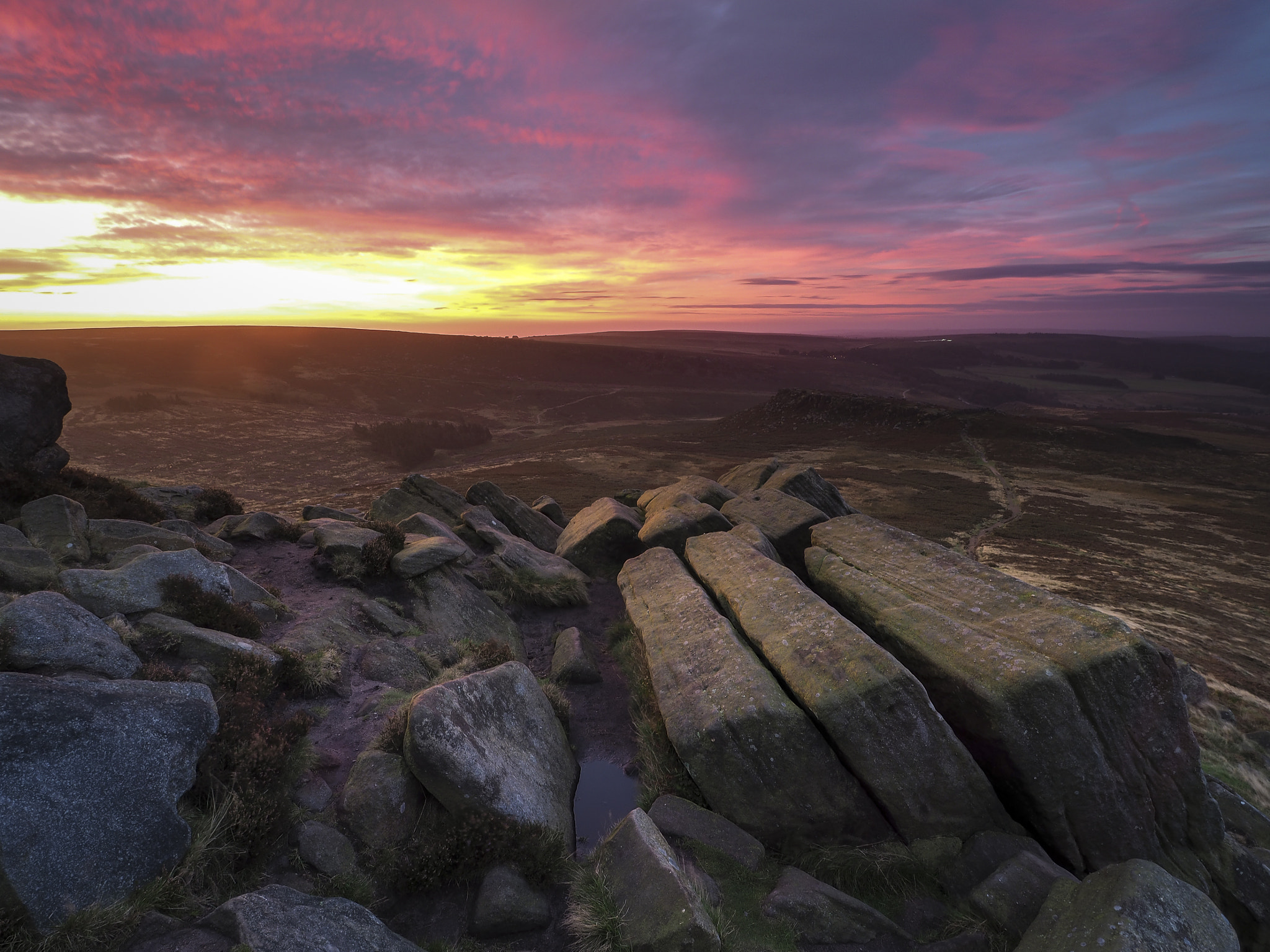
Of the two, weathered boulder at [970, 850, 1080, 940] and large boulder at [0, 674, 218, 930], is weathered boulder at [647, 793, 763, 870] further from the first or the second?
large boulder at [0, 674, 218, 930]

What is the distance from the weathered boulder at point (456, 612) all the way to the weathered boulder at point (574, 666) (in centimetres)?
112

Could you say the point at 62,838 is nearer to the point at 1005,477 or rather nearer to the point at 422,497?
the point at 422,497

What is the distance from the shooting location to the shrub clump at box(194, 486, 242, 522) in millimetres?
17969

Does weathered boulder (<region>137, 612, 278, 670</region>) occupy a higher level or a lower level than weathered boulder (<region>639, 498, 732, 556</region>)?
higher

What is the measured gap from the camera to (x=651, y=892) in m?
6.37

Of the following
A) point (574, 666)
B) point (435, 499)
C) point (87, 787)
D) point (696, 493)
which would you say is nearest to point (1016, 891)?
point (574, 666)

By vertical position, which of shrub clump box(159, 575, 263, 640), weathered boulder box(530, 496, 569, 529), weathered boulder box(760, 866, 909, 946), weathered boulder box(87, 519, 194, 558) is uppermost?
weathered boulder box(87, 519, 194, 558)

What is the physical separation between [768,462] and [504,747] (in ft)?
63.9

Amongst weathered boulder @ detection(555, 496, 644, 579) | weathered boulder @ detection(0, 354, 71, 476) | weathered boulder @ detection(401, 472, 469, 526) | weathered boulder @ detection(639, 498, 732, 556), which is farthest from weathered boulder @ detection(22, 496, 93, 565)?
weathered boulder @ detection(639, 498, 732, 556)

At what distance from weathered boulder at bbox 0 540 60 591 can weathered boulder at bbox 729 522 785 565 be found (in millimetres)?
13068

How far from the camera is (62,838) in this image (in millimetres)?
5293

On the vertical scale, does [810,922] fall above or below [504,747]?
below

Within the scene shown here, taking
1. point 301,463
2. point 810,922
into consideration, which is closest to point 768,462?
point 810,922

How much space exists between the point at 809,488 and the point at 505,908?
691 inches
